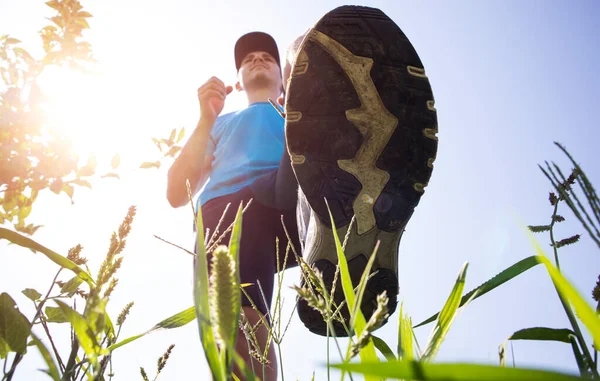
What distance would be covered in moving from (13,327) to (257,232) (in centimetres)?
168

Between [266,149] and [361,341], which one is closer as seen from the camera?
[361,341]

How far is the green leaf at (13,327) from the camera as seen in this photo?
2.11 ft

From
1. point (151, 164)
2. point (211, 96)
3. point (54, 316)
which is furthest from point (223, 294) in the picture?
point (151, 164)

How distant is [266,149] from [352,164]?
1.21 m

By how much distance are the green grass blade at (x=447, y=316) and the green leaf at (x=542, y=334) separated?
11 centimetres

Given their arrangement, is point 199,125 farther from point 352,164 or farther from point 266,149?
point 352,164

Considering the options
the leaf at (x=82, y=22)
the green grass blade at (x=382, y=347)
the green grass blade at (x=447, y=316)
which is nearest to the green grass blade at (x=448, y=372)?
the green grass blade at (x=447, y=316)

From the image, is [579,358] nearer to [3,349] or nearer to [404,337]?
[404,337]

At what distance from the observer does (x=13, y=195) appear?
2.52m

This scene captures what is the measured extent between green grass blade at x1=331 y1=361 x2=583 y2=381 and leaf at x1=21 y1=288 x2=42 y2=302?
743mm

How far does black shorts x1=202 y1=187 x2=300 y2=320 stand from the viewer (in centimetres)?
222

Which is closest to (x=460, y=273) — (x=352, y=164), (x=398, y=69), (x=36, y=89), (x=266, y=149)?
(x=352, y=164)

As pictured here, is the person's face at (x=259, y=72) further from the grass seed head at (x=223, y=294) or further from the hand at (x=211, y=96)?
the grass seed head at (x=223, y=294)

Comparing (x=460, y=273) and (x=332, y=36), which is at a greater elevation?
(x=332, y=36)
